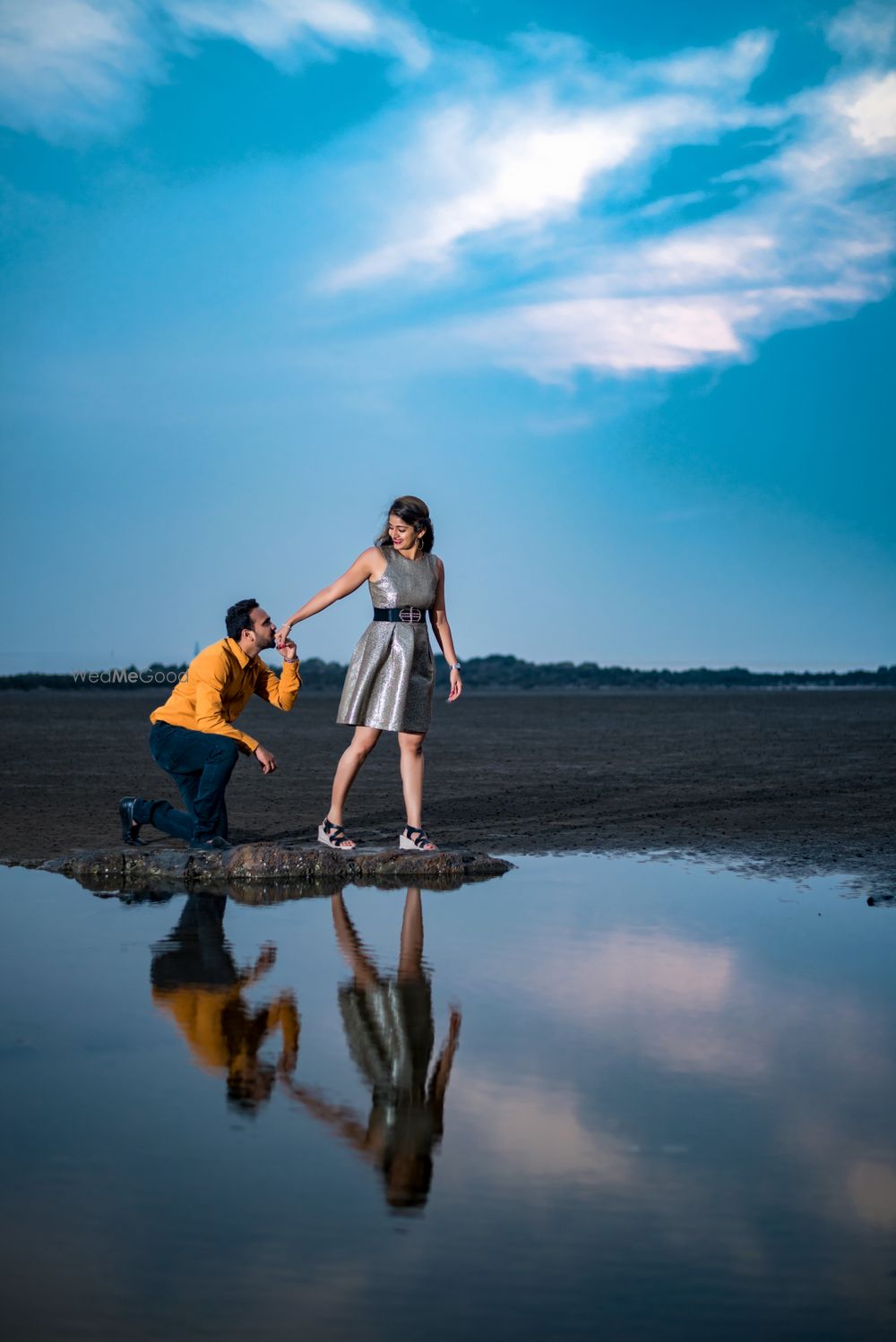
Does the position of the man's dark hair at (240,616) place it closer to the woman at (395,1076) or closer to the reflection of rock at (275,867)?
the reflection of rock at (275,867)

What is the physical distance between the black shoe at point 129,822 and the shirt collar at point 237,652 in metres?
1.03

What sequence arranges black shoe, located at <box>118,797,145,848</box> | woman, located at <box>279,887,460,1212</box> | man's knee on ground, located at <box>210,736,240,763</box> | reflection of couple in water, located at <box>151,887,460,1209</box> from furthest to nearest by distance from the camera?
black shoe, located at <box>118,797,145,848</box>
man's knee on ground, located at <box>210,736,240,763</box>
reflection of couple in water, located at <box>151,887,460,1209</box>
woman, located at <box>279,887,460,1212</box>

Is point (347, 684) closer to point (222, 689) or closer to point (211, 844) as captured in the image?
point (222, 689)

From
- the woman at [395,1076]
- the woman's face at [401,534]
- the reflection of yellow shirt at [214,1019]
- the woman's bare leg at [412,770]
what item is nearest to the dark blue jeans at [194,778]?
the woman's bare leg at [412,770]

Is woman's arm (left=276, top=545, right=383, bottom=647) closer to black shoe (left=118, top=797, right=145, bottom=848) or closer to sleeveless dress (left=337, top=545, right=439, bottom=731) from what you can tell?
sleeveless dress (left=337, top=545, right=439, bottom=731)

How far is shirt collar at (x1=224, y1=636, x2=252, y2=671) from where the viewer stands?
8.33m

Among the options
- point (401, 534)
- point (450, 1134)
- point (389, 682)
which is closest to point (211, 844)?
point (389, 682)

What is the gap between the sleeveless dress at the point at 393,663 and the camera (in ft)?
27.0

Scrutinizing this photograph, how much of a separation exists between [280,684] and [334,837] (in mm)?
982

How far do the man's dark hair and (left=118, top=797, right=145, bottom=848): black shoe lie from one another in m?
1.16

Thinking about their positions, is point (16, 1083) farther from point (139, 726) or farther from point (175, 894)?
point (139, 726)

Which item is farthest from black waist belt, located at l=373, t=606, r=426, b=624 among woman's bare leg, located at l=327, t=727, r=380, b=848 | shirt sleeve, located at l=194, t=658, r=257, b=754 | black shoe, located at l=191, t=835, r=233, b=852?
black shoe, located at l=191, t=835, r=233, b=852

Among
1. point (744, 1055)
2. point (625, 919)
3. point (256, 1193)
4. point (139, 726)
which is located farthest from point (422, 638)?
point (139, 726)

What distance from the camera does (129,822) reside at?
838 centimetres
